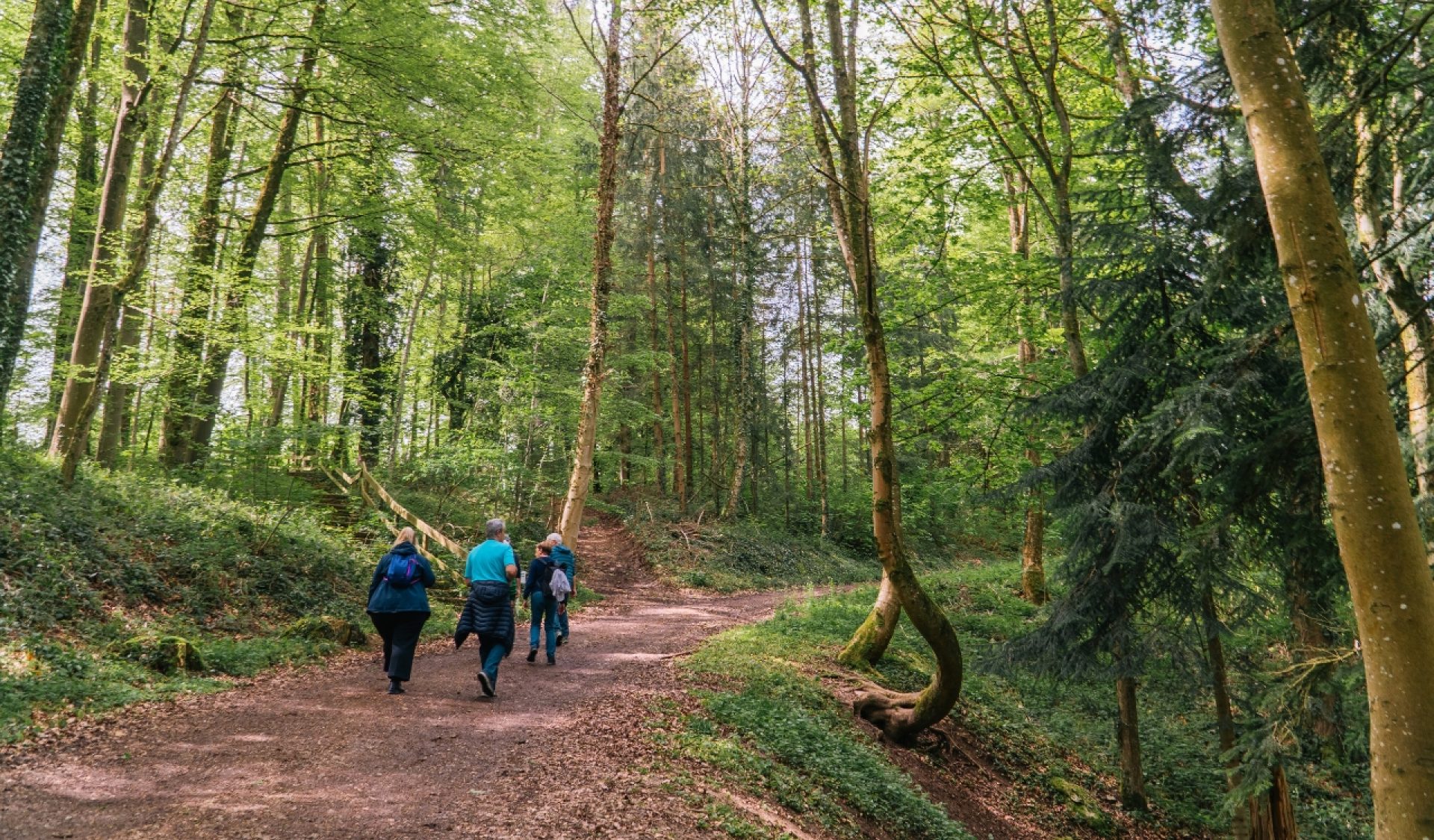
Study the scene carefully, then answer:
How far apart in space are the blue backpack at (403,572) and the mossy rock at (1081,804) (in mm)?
8157

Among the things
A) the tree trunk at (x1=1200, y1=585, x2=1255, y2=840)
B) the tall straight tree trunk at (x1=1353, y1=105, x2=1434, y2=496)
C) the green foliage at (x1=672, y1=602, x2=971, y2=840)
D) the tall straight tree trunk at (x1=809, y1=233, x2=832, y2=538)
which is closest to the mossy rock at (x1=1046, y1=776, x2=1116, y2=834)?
the tree trunk at (x1=1200, y1=585, x2=1255, y2=840)

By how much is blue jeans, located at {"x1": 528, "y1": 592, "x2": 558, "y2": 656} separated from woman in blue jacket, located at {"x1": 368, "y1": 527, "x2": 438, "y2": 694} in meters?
2.20

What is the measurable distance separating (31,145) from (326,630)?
21.3ft

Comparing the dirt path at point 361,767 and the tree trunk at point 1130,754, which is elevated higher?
the dirt path at point 361,767

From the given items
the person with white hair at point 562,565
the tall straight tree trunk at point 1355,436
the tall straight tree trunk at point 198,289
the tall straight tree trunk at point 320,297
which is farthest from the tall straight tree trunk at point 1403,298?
the tall straight tree trunk at point 320,297

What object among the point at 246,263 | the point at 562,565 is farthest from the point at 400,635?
the point at 246,263

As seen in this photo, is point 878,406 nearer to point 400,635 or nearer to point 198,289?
point 400,635

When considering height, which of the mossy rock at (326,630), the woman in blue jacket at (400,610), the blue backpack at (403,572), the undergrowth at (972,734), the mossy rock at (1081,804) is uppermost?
the blue backpack at (403,572)

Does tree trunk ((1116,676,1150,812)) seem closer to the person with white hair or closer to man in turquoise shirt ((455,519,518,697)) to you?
the person with white hair

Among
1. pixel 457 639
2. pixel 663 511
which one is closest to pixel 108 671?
pixel 457 639

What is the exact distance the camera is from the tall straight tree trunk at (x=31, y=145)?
791cm

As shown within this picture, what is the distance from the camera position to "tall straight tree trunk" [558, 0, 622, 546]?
1189 centimetres

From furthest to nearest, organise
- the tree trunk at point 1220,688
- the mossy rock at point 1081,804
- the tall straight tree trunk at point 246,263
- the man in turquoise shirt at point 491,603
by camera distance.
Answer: the tall straight tree trunk at point 246,263 → the mossy rock at point 1081,804 → the tree trunk at point 1220,688 → the man in turquoise shirt at point 491,603

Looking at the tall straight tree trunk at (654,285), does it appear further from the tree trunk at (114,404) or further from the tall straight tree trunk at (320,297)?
the tree trunk at (114,404)
